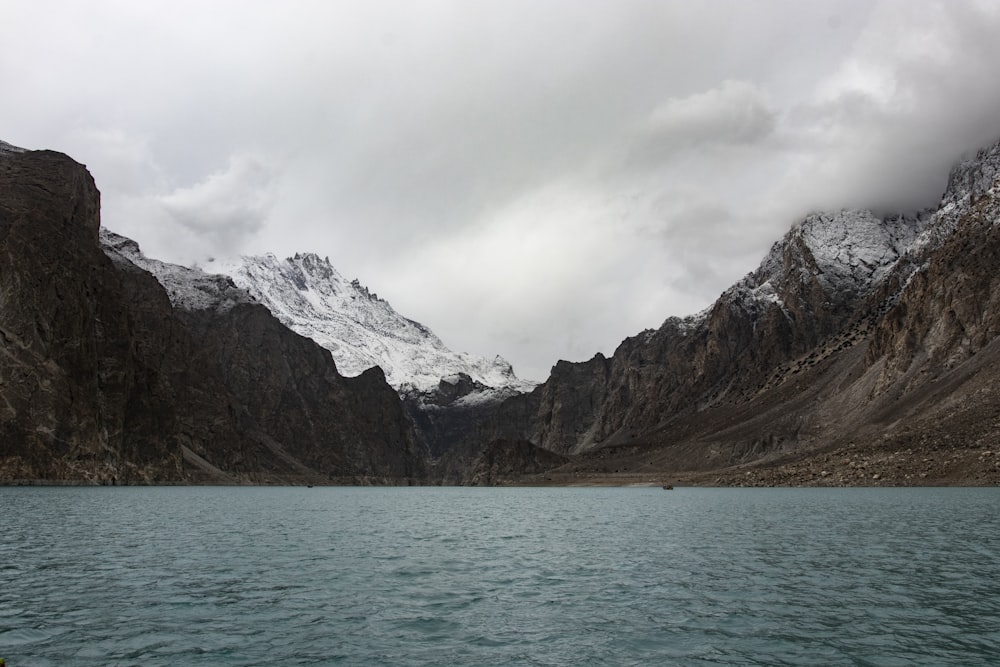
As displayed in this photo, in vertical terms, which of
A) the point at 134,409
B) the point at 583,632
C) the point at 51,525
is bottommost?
the point at 583,632

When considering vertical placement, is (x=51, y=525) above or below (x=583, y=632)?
above

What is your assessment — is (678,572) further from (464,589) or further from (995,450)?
(995,450)

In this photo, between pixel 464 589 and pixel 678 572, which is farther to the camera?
pixel 678 572

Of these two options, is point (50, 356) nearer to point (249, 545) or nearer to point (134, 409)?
point (134, 409)

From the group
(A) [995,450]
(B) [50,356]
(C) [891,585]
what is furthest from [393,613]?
(B) [50,356]

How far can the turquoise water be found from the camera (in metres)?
22.1

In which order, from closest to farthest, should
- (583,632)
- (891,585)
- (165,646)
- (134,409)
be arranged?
1. (165,646)
2. (583,632)
3. (891,585)
4. (134,409)

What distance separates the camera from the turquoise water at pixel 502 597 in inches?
870

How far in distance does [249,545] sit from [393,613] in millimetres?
24666

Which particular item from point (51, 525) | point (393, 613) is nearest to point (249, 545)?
point (51, 525)

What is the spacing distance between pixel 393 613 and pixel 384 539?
2925 centimetres

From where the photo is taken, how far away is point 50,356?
15100 centimetres

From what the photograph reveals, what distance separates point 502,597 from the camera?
102 feet

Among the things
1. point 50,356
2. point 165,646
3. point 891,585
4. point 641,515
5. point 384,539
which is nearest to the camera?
point 165,646
